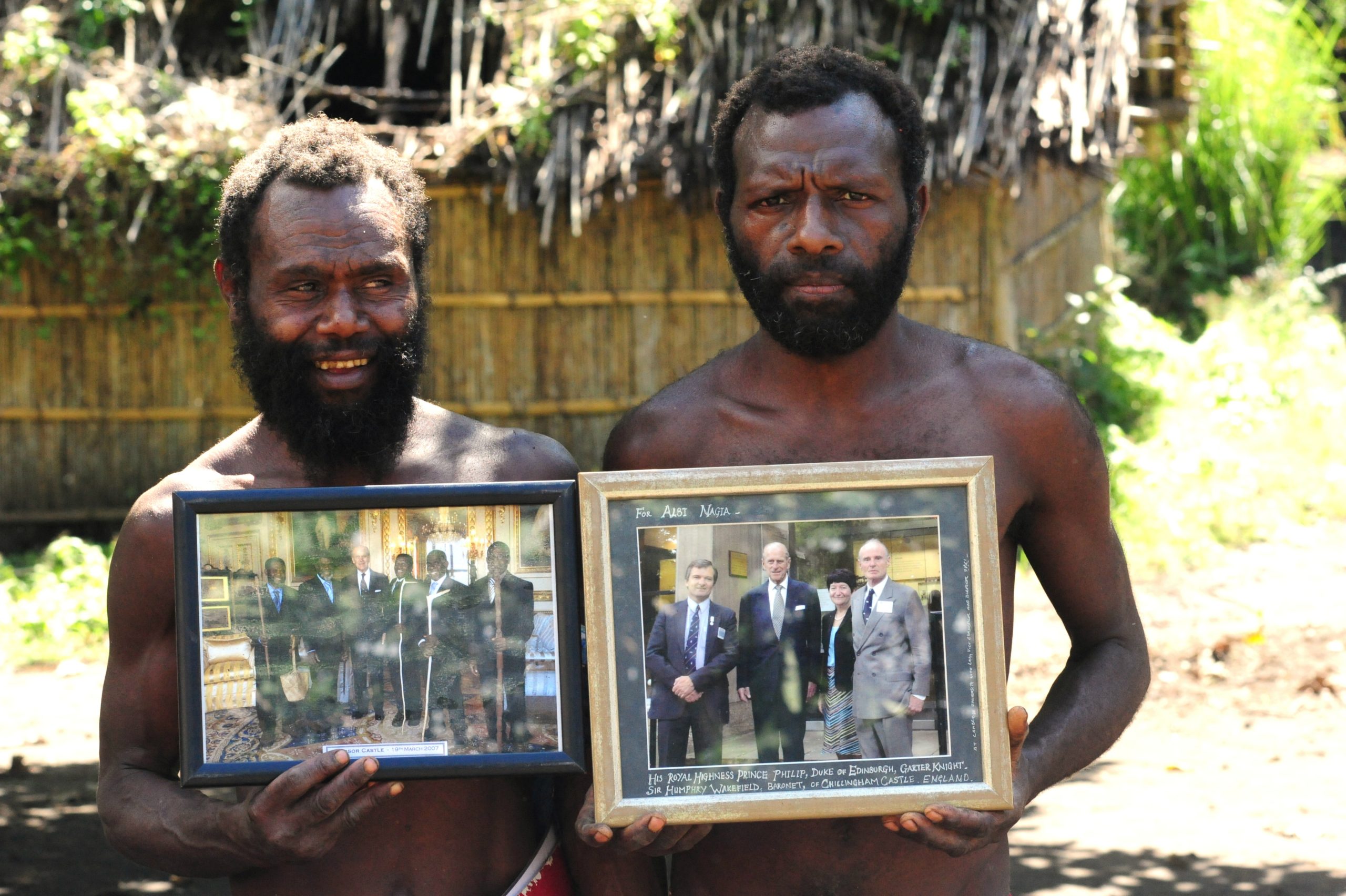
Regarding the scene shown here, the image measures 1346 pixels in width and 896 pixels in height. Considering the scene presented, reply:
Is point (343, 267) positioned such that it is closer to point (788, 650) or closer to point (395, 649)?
point (395, 649)

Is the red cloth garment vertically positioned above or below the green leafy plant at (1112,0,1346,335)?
below

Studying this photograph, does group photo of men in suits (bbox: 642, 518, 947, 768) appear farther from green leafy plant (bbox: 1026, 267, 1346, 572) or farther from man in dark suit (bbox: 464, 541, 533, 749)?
green leafy plant (bbox: 1026, 267, 1346, 572)

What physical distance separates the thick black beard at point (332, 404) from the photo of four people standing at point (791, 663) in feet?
2.17

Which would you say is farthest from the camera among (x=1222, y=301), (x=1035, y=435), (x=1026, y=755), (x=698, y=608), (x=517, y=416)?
(x=1222, y=301)

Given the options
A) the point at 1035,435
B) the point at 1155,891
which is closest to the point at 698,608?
the point at 1035,435

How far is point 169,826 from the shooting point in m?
2.26

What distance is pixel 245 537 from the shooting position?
6.97 ft

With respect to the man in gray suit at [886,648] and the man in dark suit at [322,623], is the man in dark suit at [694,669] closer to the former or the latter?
the man in gray suit at [886,648]

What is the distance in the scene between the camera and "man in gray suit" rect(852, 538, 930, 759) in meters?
2.08

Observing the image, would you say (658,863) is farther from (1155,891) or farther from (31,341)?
(31,341)

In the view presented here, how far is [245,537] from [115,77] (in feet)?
24.2

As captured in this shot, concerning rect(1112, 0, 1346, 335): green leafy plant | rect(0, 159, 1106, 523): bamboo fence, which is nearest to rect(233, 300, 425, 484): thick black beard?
rect(0, 159, 1106, 523): bamboo fence

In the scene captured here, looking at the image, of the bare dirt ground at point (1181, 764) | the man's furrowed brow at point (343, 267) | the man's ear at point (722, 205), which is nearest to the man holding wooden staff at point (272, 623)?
the man's furrowed brow at point (343, 267)

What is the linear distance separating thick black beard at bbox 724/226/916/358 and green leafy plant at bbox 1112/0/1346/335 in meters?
11.5
